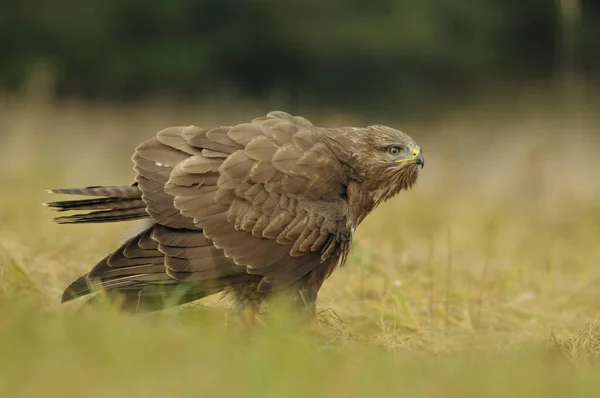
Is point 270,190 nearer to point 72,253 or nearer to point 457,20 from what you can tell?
point 72,253

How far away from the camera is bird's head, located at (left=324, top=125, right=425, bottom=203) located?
6.05 metres

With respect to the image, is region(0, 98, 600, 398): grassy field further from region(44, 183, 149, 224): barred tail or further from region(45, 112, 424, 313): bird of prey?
region(44, 183, 149, 224): barred tail

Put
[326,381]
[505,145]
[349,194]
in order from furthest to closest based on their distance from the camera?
[505,145], [349,194], [326,381]

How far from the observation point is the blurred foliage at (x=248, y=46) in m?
21.3

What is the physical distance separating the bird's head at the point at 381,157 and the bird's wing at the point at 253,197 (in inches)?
16.5

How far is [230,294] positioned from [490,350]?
4.65ft

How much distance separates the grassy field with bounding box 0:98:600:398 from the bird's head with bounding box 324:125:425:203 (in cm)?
54

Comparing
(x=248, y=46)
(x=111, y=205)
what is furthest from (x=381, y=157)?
(x=248, y=46)

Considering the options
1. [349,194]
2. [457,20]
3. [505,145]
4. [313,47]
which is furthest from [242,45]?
[349,194]

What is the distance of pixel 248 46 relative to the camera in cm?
2283

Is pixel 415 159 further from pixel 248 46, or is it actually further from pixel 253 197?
pixel 248 46

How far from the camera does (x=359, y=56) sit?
74.5ft

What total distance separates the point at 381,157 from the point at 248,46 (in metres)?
17.1

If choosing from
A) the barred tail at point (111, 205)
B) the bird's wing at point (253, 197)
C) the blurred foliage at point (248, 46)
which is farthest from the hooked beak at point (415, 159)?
the blurred foliage at point (248, 46)
